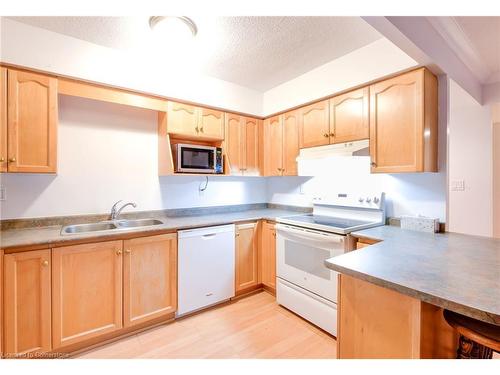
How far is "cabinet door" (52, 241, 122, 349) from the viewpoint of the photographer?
1.65 m

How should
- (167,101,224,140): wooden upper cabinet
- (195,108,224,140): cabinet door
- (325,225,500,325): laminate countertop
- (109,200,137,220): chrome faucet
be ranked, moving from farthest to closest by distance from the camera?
(195,108,224,140): cabinet door → (167,101,224,140): wooden upper cabinet → (109,200,137,220): chrome faucet → (325,225,500,325): laminate countertop

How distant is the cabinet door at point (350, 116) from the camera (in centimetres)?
204

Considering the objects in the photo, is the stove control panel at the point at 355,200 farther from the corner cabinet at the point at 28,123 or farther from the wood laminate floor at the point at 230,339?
the corner cabinet at the point at 28,123

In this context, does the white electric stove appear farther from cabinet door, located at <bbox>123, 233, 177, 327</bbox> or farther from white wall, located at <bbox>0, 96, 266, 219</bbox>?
white wall, located at <bbox>0, 96, 266, 219</bbox>

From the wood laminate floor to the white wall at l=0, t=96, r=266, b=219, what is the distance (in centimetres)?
120

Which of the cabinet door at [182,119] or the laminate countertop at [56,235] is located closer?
the laminate countertop at [56,235]

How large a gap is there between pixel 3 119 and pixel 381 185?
306 centimetres

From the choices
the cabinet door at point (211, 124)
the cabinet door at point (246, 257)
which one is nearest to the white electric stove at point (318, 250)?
the cabinet door at point (246, 257)

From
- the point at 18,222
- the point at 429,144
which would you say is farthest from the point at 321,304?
the point at 18,222

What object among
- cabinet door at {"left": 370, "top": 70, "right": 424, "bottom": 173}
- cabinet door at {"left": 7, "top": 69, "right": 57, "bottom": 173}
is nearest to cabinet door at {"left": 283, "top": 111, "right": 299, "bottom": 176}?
cabinet door at {"left": 370, "top": 70, "right": 424, "bottom": 173}

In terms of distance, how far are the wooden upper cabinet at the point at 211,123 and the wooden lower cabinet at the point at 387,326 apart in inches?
77.9

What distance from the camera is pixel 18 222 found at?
6.27 ft
